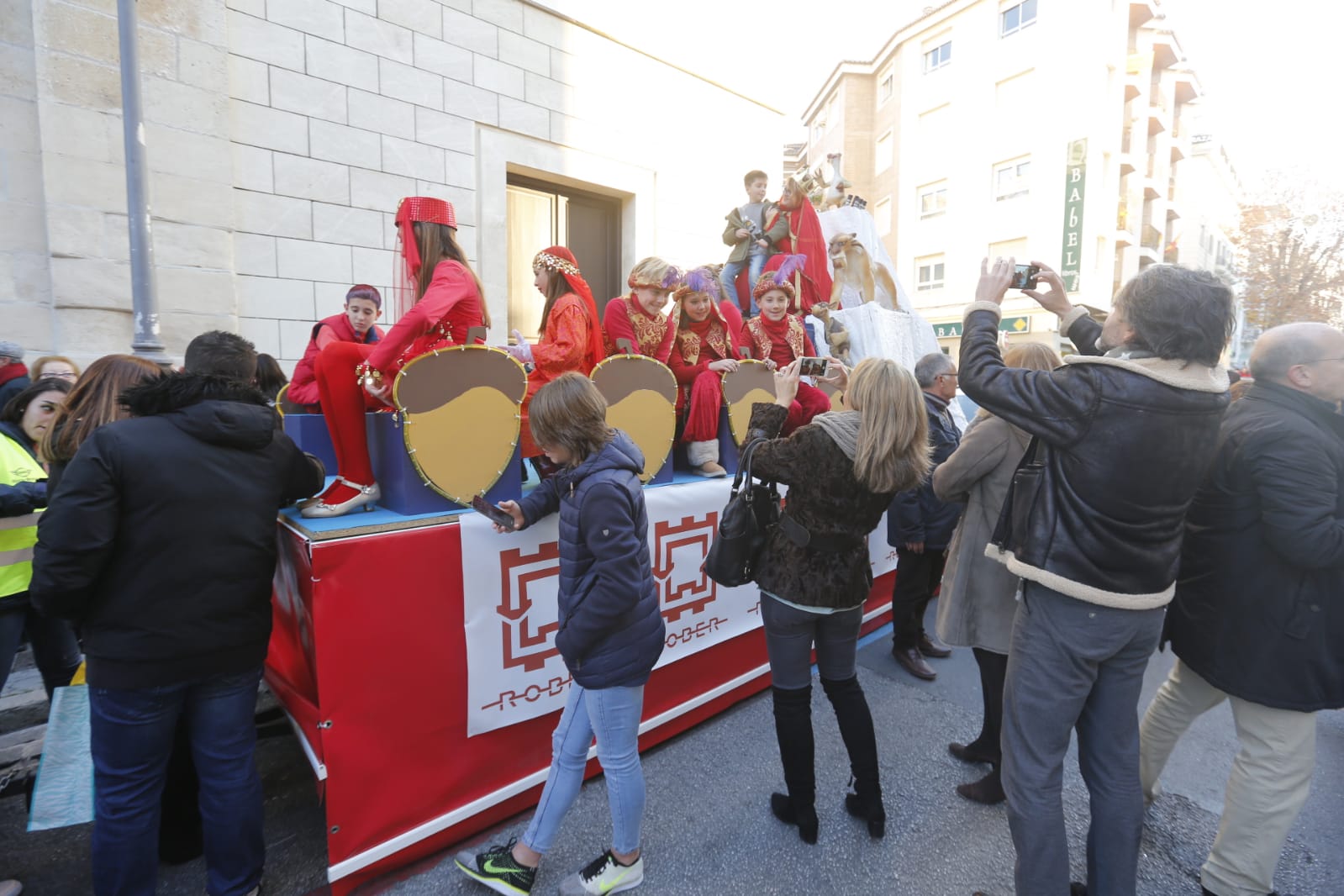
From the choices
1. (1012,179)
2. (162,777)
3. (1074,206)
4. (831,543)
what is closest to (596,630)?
(831,543)

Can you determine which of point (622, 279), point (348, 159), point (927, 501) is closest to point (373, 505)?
point (927, 501)

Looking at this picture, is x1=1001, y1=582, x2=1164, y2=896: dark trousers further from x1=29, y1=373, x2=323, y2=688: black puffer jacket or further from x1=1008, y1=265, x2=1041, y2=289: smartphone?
x1=29, y1=373, x2=323, y2=688: black puffer jacket

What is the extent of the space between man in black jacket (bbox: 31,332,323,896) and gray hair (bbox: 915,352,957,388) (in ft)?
11.2

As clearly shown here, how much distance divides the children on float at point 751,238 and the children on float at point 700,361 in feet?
5.42

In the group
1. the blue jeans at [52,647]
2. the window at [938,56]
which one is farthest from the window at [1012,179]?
the blue jeans at [52,647]

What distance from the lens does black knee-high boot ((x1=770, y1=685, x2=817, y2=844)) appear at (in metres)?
2.37

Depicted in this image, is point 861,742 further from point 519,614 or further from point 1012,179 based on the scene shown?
point 1012,179

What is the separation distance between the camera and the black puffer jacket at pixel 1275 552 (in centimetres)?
187

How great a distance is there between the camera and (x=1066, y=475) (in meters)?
1.75

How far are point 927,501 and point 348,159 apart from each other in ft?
18.7

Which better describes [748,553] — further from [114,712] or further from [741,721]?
[114,712]

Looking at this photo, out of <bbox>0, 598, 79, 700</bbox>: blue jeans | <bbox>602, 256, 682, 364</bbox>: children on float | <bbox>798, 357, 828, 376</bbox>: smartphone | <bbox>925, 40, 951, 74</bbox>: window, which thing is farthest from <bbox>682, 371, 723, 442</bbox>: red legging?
<bbox>925, 40, 951, 74</bbox>: window

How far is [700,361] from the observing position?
3.85 meters

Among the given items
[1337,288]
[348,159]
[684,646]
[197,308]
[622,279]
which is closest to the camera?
[684,646]
